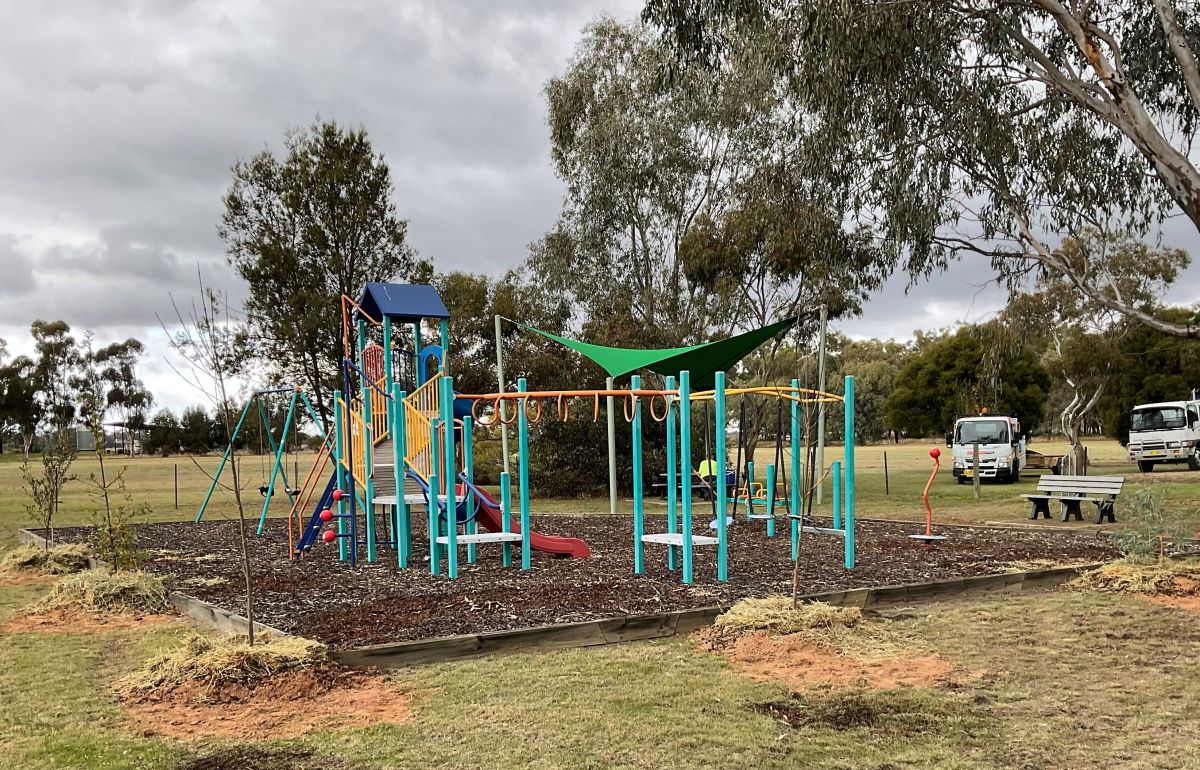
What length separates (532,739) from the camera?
439 cm

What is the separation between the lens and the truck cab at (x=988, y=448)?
85.1ft

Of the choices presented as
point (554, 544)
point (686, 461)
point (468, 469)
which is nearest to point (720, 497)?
point (686, 461)

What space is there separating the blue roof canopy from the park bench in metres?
8.89

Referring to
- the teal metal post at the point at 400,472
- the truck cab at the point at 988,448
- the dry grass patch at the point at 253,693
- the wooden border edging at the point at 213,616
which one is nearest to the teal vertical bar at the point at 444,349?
the teal metal post at the point at 400,472

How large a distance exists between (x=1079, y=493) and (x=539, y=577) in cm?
875

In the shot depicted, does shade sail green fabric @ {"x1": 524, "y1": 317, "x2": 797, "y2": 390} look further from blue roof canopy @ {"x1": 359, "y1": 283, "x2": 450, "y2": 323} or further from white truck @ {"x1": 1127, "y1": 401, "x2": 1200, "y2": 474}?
white truck @ {"x1": 1127, "y1": 401, "x2": 1200, "y2": 474}

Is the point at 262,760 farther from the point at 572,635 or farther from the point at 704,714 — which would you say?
the point at 572,635

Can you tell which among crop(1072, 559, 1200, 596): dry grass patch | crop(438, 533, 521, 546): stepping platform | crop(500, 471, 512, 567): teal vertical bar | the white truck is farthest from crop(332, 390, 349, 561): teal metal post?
the white truck

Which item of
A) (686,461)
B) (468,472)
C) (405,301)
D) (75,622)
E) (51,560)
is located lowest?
(75,622)

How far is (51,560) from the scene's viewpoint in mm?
10656

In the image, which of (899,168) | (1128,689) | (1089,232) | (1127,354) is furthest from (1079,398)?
(1128,689)

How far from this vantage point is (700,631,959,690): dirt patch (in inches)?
209

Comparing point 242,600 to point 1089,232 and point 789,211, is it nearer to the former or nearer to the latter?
point 789,211

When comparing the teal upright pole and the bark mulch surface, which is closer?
the bark mulch surface
